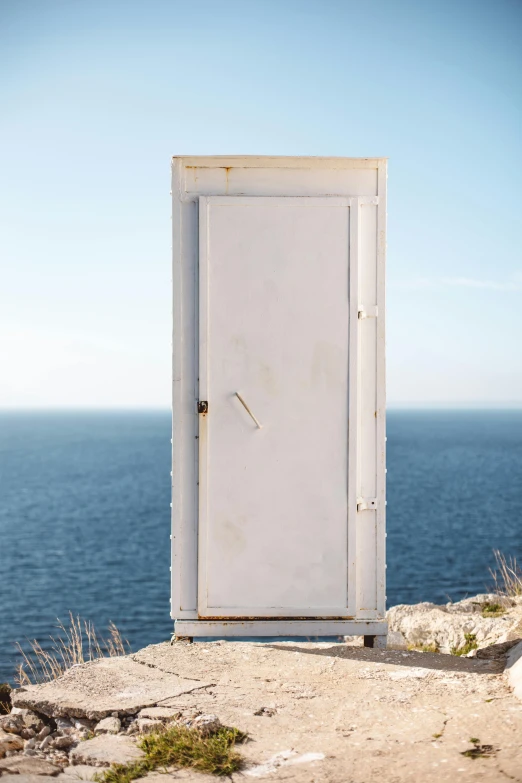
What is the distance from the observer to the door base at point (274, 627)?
5273 millimetres

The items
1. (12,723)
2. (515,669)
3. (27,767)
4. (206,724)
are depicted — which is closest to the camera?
A: (27,767)

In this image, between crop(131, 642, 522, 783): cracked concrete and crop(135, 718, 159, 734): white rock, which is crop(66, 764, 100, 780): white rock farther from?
crop(131, 642, 522, 783): cracked concrete

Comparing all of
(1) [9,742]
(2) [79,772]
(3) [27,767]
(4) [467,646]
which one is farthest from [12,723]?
(4) [467,646]

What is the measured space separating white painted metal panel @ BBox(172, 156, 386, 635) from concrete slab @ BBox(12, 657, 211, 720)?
587 millimetres

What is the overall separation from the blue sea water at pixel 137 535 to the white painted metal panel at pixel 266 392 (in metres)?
8.66

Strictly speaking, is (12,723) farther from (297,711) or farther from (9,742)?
(297,711)

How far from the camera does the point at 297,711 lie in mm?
4211

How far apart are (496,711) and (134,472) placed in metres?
66.4

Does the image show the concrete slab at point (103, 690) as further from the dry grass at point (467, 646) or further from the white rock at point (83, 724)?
the dry grass at point (467, 646)

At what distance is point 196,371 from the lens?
17.6ft

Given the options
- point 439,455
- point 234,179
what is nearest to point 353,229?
point 234,179

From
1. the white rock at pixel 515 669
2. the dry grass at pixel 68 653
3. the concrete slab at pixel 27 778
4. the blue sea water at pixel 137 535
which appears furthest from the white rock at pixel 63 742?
the blue sea water at pixel 137 535

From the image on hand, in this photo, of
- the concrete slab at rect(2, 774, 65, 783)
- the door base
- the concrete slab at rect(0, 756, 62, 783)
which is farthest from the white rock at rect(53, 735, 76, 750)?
the door base

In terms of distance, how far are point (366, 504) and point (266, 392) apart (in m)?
1.05
